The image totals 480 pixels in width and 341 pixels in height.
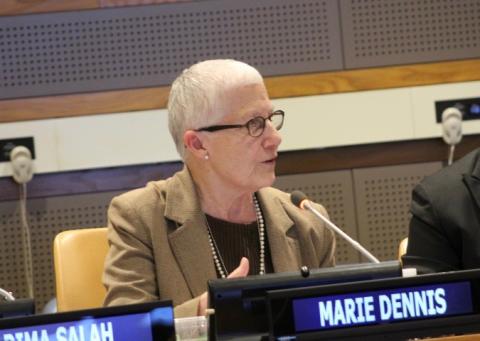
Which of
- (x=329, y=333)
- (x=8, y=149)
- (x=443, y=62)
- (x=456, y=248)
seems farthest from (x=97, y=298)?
(x=443, y=62)

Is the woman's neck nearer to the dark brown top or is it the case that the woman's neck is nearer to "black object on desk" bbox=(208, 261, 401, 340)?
the dark brown top

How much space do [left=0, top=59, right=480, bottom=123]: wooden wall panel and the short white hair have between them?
5.25 feet

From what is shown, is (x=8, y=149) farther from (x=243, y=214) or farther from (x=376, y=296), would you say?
(x=376, y=296)

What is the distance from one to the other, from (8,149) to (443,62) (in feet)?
6.65

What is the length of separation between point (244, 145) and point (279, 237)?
11.0 inches

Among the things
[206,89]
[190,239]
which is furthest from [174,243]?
[206,89]

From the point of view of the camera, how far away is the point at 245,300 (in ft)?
5.72

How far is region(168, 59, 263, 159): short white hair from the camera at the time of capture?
9.07 ft

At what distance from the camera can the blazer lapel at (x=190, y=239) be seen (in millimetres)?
2703

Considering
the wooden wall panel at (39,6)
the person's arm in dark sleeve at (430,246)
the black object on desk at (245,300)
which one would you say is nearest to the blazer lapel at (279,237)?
the person's arm in dark sleeve at (430,246)

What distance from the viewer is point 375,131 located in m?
4.54

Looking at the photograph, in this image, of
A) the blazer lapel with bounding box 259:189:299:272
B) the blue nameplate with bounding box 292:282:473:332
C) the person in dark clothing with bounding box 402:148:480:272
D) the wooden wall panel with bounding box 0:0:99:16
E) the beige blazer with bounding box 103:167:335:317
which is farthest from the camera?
the wooden wall panel with bounding box 0:0:99:16

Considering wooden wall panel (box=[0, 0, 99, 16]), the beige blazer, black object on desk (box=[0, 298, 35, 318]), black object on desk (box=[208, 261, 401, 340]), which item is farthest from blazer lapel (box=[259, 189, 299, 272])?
wooden wall panel (box=[0, 0, 99, 16])

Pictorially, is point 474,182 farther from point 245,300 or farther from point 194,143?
point 245,300
